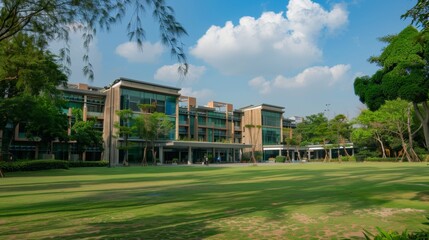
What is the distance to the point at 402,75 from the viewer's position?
10.1m

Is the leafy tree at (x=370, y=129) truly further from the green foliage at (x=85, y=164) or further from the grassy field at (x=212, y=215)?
the grassy field at (x=212, y=215)

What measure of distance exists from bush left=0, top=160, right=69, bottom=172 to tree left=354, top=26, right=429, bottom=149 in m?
23.6

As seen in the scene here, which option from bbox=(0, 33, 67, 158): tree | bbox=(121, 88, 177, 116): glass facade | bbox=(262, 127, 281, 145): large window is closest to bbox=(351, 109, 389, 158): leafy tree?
bbox=(262, 127, 281, 145): large window

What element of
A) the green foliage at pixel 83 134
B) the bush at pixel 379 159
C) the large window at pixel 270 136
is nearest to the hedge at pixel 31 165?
the green foliage at pixel 83 134

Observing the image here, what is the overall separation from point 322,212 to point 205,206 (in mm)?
2877

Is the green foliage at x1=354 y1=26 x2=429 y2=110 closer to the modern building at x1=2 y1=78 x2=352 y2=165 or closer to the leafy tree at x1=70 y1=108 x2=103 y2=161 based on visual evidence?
the modern building at x1=2 y1=78 x2=352 y2=165

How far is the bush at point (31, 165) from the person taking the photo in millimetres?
24161

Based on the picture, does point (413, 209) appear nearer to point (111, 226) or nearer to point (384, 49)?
point (384, 49)

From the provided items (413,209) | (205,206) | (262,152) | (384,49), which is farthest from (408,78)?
(262,152)

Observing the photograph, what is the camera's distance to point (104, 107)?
55.2 m

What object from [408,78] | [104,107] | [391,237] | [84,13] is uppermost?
[104,107]

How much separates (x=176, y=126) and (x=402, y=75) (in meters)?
50.4

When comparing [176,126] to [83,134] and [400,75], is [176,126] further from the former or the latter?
[400,75]

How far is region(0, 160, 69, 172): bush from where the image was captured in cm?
2416
